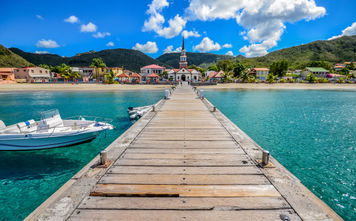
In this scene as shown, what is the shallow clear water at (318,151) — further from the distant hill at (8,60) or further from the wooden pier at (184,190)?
the distant hill at (8,60)

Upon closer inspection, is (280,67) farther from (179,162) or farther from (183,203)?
(183,203)

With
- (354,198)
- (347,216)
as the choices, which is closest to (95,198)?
(347,216)

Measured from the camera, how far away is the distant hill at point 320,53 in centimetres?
16338

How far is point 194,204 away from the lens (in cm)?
323

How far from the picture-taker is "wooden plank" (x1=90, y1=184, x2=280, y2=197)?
3471mm

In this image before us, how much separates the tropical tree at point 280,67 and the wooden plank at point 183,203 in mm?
102481

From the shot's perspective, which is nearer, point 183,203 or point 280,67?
point 183,203

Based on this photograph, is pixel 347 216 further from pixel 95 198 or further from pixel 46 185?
pixel 46 185

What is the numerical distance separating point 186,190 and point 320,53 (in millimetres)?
231277

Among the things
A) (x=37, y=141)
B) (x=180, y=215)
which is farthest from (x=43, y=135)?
(x=180, y=215)

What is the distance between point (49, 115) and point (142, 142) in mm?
8587

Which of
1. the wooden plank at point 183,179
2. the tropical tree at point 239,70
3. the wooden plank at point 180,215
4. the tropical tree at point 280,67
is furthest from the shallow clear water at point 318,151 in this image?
the tropical tree at point 280,67

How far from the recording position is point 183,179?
4.04m

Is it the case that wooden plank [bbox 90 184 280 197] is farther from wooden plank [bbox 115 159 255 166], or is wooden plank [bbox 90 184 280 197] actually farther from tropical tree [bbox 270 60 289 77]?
tropical tree [bbox 270 60 289 77]
